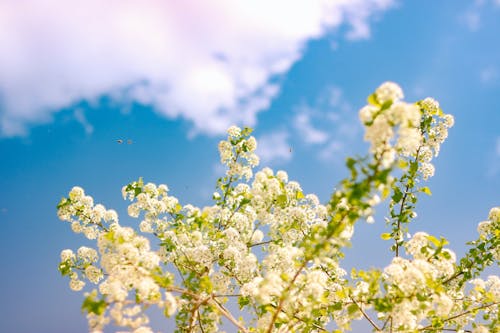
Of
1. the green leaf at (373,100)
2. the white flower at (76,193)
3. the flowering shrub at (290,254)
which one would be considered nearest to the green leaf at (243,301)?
the flowering shrub at (290,254)

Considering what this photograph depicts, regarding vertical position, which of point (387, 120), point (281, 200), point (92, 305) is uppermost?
point (281, 200)

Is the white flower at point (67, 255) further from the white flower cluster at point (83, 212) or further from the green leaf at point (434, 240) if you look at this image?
the green leaf at point (434, 240)

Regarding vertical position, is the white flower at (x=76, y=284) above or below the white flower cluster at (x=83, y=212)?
below

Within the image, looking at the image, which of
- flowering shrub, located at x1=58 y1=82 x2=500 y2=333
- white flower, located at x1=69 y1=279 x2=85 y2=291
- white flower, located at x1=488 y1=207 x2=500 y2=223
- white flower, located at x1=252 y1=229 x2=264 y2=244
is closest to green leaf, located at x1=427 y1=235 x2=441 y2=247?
flowering shrub, located at x1=58 y1=82 x2=500 y2=333

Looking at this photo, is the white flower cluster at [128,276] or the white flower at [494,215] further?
the white flower at [494,215]

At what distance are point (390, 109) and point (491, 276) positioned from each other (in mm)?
6600

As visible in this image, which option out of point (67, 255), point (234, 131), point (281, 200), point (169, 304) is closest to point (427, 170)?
point (281, 200)

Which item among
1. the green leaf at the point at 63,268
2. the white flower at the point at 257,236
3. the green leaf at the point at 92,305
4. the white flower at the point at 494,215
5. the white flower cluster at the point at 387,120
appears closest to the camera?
the white flower cluster at the point at 387,120

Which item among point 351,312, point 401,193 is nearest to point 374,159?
point 351,312

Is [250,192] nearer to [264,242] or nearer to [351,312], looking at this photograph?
[264,242]

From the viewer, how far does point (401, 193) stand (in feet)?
30.0

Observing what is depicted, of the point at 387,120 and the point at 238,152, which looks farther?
the point at 238,152

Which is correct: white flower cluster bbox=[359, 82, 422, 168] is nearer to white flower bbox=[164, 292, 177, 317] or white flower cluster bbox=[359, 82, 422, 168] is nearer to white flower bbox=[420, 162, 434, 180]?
white flower bbox=[164, 292, 177, 317]

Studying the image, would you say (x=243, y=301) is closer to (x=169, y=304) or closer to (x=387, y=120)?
(x=169, y=304)
